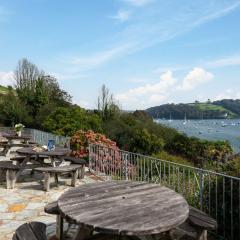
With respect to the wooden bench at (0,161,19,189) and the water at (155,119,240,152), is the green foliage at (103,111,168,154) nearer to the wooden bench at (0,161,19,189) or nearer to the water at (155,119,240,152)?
the water at (155,119,240,152)

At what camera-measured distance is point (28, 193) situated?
750cm

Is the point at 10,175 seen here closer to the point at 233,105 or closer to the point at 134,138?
the point at 134,138

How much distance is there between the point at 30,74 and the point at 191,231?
41190mm

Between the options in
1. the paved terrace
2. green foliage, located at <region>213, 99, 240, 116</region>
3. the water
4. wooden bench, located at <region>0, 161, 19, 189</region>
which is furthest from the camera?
green foliage, located at <region>213, 99, 240, 116</region>

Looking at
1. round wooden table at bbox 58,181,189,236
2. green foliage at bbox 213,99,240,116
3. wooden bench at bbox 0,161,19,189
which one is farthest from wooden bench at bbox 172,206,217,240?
green foliage at bbox 213,99,240,116

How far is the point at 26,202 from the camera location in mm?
6785

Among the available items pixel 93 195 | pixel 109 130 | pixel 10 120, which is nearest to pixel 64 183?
pixel 93 195

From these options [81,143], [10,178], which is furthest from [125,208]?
[81,143]

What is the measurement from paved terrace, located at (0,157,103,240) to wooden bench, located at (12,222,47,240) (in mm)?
763

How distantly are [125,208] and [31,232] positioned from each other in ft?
3.76

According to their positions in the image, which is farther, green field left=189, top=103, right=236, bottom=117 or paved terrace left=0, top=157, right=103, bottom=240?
green field left=189, top=103, right=236, bottom=117

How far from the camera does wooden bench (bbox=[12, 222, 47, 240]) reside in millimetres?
3734

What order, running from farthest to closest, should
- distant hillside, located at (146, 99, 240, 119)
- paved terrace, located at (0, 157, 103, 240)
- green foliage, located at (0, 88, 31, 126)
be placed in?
distant hillside, located at (146, 99, 240, 119), green foliage, located at (0, 88, 31, 126), paved terrace, located at (0, 157, 103, 240)

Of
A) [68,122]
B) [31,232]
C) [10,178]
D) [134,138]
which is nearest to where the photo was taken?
[31,232]
